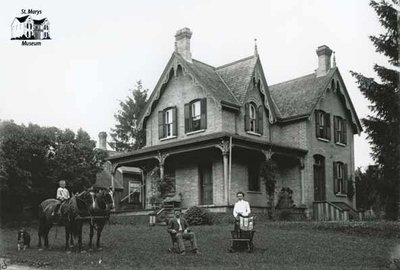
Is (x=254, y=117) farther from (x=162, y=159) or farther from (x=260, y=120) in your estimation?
(x=162, y=159)

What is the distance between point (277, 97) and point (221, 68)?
4.10 metres

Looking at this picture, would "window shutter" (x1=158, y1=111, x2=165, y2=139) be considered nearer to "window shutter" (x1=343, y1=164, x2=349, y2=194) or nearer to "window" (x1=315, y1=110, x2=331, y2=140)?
"window" (x1=315, y1=110, x2=331, y2=140)

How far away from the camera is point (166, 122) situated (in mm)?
30656

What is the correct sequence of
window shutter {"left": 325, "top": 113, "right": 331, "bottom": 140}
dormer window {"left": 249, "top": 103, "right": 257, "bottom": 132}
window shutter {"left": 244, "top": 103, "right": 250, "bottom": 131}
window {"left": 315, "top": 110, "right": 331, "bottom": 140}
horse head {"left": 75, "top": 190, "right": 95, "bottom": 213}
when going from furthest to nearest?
window shutter {"left": 325, "top": 113, "right": 331, "bottom": 140} → window {"left": 315, "top": 110, "right": 331, "bottom": 140} → dormer window {"left": 249, "top": 103, "right": 257, "bottom": 132} → window shutter {"left": 244, "top": 103, "right": 250, "bottom": 131} → horse head {"left": 75, "top": 190, "right": 95, "bottom": 213}

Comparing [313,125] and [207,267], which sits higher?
[313,125]

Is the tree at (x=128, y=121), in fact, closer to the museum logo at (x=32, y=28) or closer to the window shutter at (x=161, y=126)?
the window shutter at (x=161, y=126)

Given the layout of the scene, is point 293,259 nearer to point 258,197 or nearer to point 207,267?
point 207,267

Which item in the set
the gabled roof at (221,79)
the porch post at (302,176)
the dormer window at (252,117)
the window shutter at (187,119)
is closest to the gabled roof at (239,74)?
the gabled roof at (221,79)

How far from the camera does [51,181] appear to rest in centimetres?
3044

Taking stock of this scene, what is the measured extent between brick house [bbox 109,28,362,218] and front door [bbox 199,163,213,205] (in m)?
0.05

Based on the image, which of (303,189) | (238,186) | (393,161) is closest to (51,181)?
(238,186)

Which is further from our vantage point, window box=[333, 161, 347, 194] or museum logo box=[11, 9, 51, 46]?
window box=[333, 161, 347, 194]

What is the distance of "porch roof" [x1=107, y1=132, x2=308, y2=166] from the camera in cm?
2465

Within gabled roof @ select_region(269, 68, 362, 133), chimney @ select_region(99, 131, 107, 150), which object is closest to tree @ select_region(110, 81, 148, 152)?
chimney @ select_region(99, 131, 107, 150)
